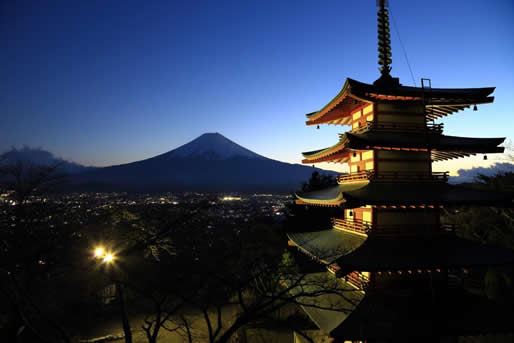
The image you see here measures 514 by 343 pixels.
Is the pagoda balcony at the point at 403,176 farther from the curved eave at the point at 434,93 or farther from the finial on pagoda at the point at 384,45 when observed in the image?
the finial on pagoda at the point at 384,45

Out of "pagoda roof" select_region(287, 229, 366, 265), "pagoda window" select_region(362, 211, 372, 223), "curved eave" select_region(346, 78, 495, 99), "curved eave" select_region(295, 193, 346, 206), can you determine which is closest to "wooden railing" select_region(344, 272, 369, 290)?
"pagoda roof" select_region(287, 229, 366, 265)

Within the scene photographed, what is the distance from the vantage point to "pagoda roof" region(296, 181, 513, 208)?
895 centimetres

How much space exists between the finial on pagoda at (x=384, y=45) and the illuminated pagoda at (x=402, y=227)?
0.04 metres

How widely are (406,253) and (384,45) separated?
8.38 metres

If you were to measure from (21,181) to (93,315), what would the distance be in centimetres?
1351

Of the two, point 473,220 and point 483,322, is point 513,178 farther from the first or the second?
point 483,322

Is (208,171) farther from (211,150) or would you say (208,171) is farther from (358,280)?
(358,280)

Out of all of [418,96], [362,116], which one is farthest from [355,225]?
[418,96]

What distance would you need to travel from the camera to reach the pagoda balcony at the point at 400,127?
10688mm

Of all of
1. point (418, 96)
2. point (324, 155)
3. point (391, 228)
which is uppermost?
point (418, 96)

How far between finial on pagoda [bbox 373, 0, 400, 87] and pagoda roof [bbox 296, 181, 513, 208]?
14.4 feet

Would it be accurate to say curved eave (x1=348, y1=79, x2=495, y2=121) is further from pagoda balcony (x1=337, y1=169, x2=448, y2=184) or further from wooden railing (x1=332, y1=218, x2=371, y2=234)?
wooden railing (x1=332, y1=218, x2=371, y2=234)

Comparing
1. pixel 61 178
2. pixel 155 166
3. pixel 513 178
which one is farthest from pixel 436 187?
pixel 155 166

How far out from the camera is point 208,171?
373 ft
